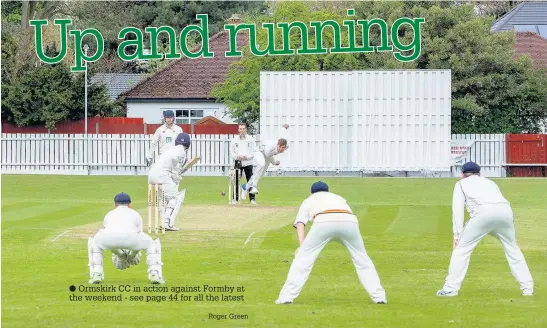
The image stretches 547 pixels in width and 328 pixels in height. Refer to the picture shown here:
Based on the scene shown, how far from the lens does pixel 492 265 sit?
1927 cm

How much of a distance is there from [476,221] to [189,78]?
48.5 metres

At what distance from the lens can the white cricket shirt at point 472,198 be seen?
14.7 m

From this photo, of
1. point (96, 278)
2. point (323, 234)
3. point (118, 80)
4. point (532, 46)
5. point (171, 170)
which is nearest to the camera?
point (323, 234)

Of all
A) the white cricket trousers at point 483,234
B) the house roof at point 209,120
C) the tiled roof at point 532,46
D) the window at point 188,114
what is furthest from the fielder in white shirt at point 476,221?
the window at point 188,114

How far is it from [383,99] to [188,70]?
20.2 metres

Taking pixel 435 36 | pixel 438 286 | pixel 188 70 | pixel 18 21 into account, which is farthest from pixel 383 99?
pixel 18 21

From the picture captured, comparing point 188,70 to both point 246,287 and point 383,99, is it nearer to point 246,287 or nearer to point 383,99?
point 383,99

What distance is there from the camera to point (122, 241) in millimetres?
14930

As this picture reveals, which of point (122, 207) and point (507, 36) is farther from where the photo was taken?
point (507, 36)

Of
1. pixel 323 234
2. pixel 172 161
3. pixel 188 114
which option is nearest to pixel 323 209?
pixel 323 234

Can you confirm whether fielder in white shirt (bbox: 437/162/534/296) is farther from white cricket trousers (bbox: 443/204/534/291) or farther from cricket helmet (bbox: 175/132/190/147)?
cricket helmet (bbox: 175/132/190/147)

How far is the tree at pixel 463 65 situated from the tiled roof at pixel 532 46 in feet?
22.8

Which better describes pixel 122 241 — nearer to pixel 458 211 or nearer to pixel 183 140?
pixel 458 211

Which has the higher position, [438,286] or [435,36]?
[435,36]
